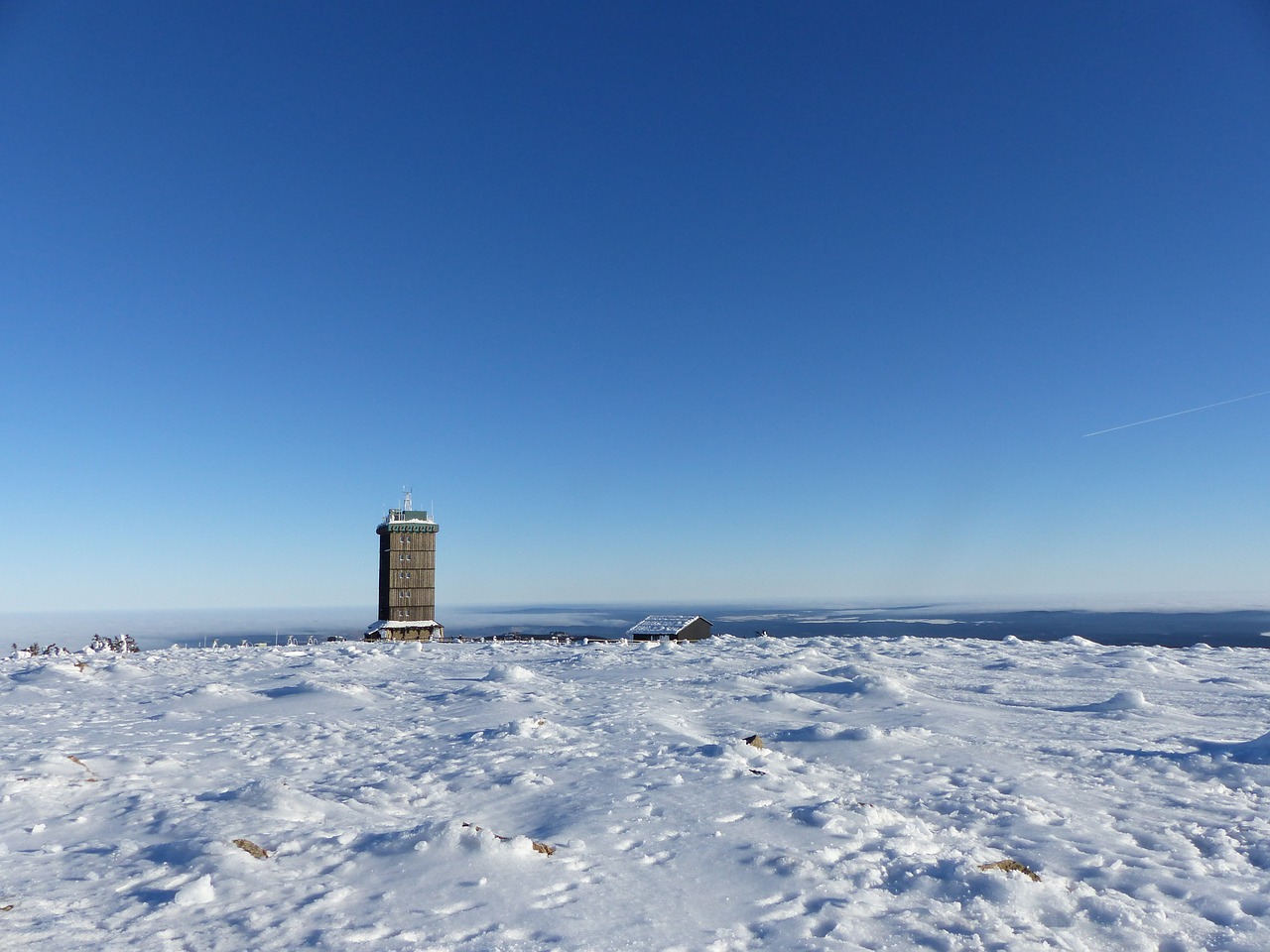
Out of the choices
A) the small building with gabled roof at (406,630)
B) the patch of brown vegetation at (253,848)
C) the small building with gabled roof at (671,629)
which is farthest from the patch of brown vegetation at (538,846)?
the small building with gabled roof at (406,630)

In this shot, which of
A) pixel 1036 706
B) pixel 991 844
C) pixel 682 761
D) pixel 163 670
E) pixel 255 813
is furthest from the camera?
pixel 163 670

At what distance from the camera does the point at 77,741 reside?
9.24m

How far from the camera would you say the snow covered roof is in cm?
3850

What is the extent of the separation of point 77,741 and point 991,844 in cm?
1138

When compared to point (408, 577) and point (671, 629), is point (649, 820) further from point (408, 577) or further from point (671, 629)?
point (408, 577)

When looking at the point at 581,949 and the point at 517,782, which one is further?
the point at 517,782

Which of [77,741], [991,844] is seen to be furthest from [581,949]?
[77,741]

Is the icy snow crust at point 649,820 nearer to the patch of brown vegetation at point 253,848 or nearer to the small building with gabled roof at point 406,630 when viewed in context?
the patch of brown vegetation at point 253,848

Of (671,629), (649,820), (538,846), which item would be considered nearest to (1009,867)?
(649,820)

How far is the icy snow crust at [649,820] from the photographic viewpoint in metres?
4.30

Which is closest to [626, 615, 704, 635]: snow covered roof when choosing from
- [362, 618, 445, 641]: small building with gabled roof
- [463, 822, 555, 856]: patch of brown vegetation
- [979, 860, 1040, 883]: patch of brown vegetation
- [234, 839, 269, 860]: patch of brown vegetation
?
[362, 618, 445, 641]: small building with gabled roof

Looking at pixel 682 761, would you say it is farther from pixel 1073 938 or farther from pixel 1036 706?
pixel 1036 706

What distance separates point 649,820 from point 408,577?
1680 inches

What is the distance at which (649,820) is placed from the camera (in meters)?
6.01
